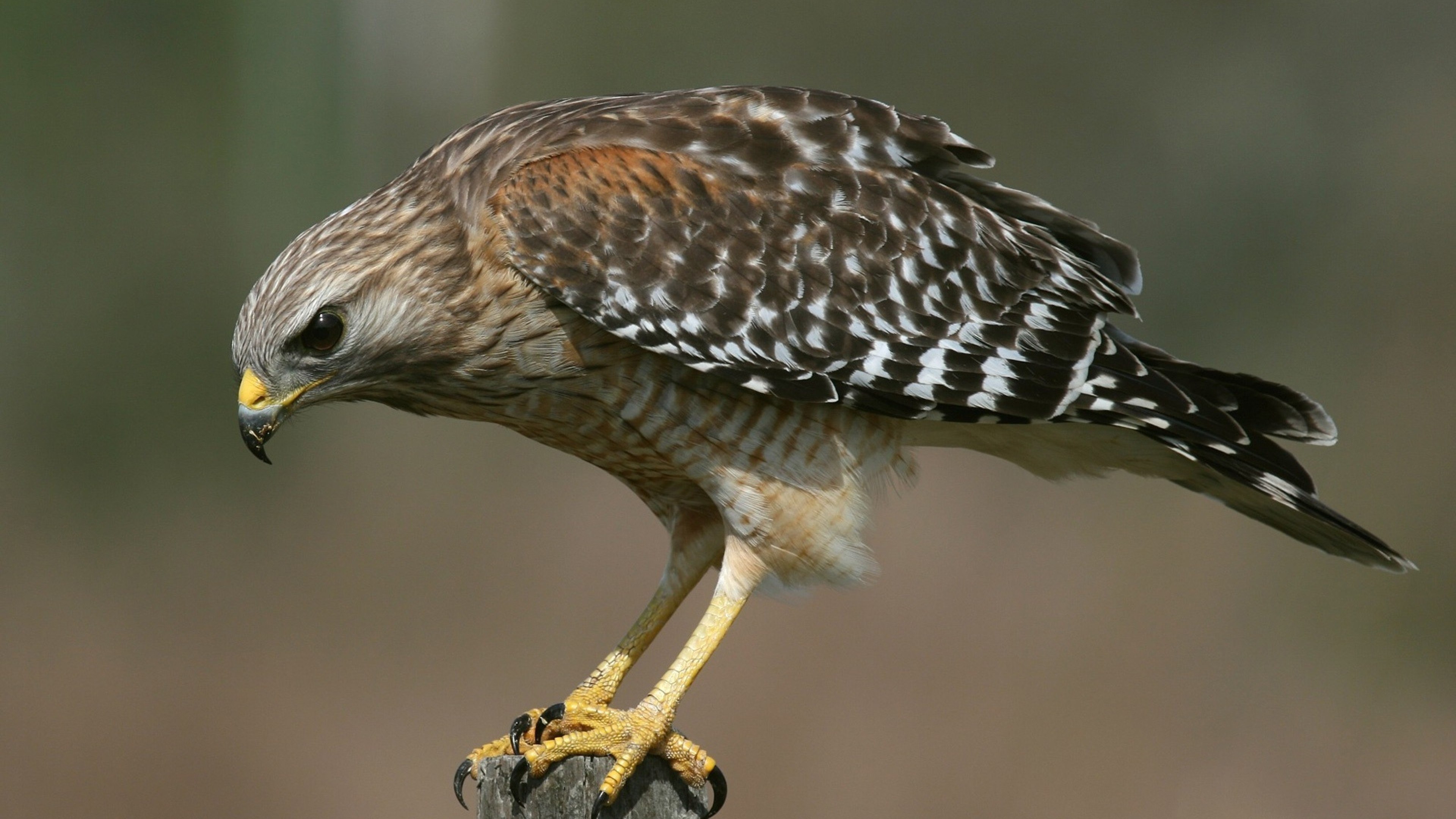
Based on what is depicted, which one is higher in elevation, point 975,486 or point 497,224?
point 497,224

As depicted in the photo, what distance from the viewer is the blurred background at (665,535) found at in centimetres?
611

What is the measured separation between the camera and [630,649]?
11.0 feet

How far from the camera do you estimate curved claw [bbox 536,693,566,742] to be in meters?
3.02

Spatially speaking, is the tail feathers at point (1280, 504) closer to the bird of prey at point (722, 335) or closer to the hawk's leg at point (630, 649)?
the bird of prey at point (722, 335)

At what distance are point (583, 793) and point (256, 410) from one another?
1.12 meters

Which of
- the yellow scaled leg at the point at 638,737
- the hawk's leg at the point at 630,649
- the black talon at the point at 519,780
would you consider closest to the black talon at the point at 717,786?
the yellow scaled leg at the point at 638,737

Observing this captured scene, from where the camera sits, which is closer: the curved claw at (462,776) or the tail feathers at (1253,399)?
the curved claw at (462,776)

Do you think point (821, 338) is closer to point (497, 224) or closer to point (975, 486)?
point (497, 224)

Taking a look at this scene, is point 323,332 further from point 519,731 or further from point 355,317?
point 519,731

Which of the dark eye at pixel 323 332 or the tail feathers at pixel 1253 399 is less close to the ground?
the tail feathers at pixel 1253 399

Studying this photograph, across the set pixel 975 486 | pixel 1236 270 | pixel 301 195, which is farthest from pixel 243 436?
pixel 1236 270

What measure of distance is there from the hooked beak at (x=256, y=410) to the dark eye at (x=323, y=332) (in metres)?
0.12

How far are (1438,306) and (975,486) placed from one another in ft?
10.4

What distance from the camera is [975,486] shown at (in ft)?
24.8
